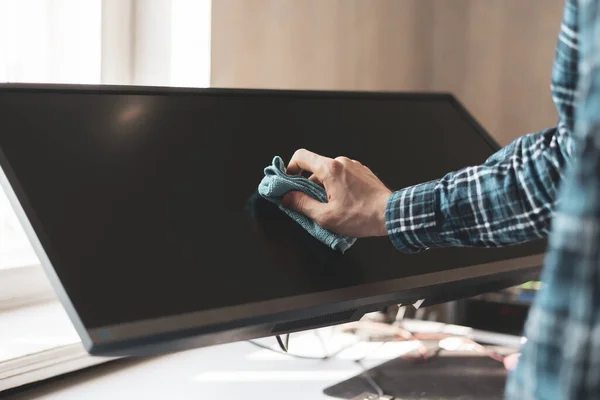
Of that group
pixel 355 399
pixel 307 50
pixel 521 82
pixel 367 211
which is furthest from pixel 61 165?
pixel 521 82

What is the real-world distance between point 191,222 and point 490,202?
356 millimetres

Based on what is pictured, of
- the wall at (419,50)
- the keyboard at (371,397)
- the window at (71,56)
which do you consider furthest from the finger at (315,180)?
the wall at (419,50)

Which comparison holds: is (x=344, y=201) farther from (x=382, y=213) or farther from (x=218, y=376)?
(x=218, y=376)

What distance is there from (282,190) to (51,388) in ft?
1.47

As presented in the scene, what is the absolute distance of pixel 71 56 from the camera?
4.31 feet

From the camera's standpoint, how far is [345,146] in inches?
41.6

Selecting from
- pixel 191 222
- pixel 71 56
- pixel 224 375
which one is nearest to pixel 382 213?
pixel 191 222

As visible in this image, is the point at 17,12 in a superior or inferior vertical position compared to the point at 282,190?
superior

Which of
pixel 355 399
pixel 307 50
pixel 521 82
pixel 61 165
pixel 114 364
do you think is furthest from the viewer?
pixel 521 82

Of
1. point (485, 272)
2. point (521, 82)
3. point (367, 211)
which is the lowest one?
point (485, 272)

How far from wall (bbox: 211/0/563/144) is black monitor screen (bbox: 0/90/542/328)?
481mm

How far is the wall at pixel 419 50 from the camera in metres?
1.54

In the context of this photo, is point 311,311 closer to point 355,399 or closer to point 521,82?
point 355,399

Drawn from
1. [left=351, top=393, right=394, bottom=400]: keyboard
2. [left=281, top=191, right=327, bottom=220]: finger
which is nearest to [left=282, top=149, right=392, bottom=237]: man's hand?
[left=281, top=191, right=327, bottom=220]: finger
